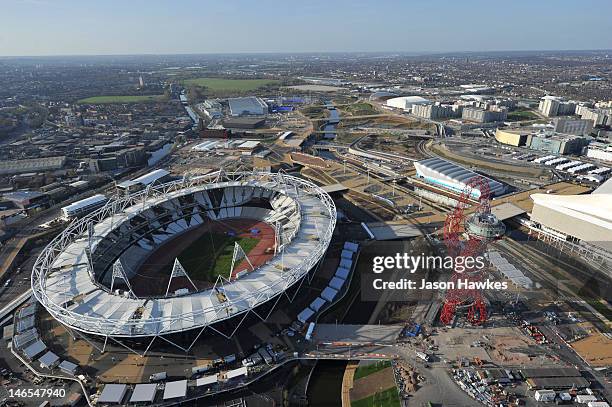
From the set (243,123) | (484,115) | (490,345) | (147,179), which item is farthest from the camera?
(484,115)

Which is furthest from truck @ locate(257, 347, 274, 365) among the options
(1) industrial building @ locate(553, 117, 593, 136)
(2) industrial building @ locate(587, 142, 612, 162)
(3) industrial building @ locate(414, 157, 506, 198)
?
(1) industrial building @ locate(553, 117, 593, 136)

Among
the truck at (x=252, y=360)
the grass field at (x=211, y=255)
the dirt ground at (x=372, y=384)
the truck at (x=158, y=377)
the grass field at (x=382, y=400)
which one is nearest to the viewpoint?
the grass field at (x=382, y=400)

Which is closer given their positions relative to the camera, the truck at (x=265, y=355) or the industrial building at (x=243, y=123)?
the truck at (x=265, y=355)

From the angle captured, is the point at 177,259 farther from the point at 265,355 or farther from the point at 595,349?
the point at 595,349

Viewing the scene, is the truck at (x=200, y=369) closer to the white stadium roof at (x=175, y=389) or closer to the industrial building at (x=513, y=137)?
the white stadium roof at (x=175, y=389)

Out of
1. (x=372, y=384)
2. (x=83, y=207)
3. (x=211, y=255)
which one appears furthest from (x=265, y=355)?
(x=83, y=207)

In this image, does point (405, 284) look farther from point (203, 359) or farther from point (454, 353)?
point (203, 359)

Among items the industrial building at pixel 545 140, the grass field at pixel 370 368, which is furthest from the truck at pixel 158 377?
the industrial building at pixel 545 140
